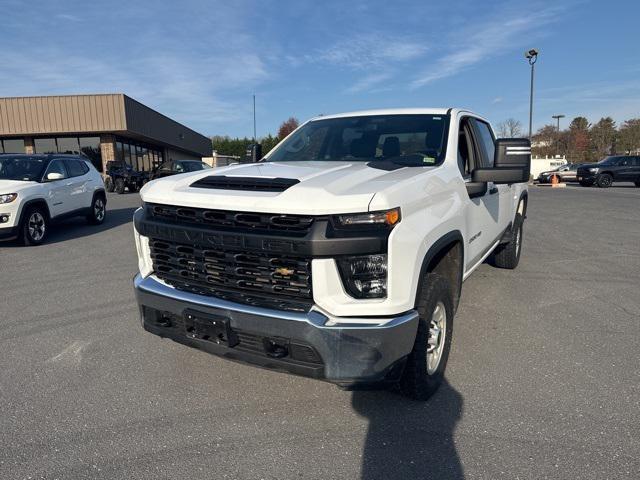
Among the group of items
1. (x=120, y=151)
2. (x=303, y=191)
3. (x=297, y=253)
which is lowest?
(x=297, y=253)

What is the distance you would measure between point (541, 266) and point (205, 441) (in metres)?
5.38

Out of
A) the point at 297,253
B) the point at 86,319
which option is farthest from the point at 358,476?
the point at 86,319

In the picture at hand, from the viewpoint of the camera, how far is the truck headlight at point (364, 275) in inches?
89.0

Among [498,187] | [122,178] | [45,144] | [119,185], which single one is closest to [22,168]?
[498,187]

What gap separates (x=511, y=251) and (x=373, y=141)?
2927 millimetres

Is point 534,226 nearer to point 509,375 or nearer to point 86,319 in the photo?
point 509,375

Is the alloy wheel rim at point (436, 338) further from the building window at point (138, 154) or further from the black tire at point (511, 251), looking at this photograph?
the building window at point (138, 154)

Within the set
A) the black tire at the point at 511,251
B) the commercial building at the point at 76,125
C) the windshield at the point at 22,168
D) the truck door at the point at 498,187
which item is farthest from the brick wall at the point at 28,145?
the truck door at the point at 498,187

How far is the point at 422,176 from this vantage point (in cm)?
273

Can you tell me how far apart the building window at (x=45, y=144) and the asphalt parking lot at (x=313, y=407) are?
27513mm

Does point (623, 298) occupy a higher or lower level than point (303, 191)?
lower

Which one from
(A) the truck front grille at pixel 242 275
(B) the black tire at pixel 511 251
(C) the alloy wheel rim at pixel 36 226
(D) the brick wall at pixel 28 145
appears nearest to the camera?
(A) the truck front grille at pixel 242 275

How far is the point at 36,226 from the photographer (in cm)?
810

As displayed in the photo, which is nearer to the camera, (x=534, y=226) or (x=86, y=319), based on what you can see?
(x=86, y=319)
